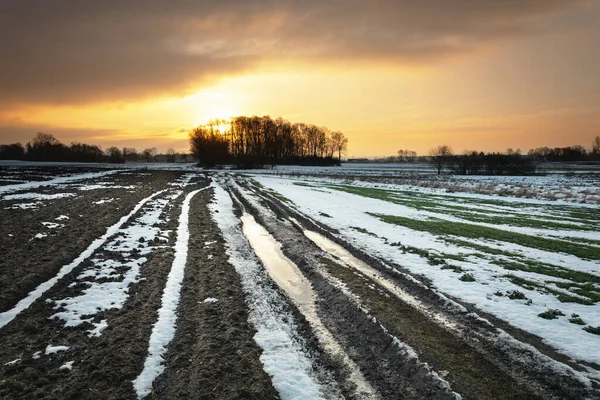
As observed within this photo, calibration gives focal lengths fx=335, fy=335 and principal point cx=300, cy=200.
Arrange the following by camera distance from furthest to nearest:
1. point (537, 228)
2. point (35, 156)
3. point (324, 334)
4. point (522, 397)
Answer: point (35, 156)
point (537, 228)
point (324, 334)
point (522, 397)

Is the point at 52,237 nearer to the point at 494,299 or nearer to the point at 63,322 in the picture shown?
the point at 63,322

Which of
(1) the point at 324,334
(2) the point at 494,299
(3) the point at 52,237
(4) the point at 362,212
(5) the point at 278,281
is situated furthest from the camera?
(4) the point at 362,212

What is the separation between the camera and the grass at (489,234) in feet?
43.4

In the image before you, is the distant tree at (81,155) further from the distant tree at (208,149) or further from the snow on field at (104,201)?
the snow on field at (104,201)

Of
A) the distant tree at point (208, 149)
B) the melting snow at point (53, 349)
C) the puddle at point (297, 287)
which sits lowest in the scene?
the puddle at point (297, 287)

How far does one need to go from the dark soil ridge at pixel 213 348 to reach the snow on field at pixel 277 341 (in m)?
0.16

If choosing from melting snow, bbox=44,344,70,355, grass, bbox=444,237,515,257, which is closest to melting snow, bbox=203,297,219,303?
melting snow, bbox=44,344,70,355

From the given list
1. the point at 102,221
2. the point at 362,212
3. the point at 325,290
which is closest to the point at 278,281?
the point at 325,290

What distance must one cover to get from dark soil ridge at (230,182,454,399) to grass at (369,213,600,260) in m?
9.37

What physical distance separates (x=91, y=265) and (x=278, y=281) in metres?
5.66

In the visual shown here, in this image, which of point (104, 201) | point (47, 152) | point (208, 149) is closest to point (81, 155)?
point (47, 152)

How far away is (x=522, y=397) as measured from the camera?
4789 mm

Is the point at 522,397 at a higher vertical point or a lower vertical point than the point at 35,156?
lower

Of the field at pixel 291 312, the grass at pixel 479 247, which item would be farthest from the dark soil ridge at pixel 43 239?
the grass at pixel 479 247
